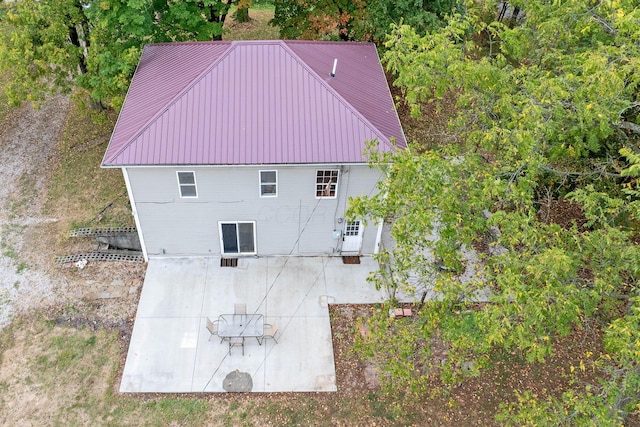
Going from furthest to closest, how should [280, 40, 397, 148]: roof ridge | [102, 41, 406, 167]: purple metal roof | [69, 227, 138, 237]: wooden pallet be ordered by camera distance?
[69, 227, 138, 237]: wooden pallet < [280, 40, 397, 148]: roof ridge < [102, 41, 406, 167]: purple metal roof

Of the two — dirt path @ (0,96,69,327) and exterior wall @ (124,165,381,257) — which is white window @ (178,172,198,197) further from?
dirt path @ (0,96,69,327)

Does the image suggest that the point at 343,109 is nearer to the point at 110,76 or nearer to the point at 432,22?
the point at 432,22

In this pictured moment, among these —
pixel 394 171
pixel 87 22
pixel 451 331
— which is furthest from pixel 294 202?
pixel 87 22

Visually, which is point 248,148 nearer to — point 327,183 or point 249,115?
point 249,115

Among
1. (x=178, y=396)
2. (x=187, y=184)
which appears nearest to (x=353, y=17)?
(x=187, y=184)

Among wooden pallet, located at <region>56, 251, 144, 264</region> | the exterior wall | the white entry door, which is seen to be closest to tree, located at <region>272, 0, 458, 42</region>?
the exterior wall

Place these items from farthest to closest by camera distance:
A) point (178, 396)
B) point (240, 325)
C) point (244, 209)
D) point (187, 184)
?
point (244, 209) < point (187, 184) < point (240, 325) < point (178, 396)

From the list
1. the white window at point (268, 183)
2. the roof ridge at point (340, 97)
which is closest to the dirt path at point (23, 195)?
the white window at point (268, 183)
